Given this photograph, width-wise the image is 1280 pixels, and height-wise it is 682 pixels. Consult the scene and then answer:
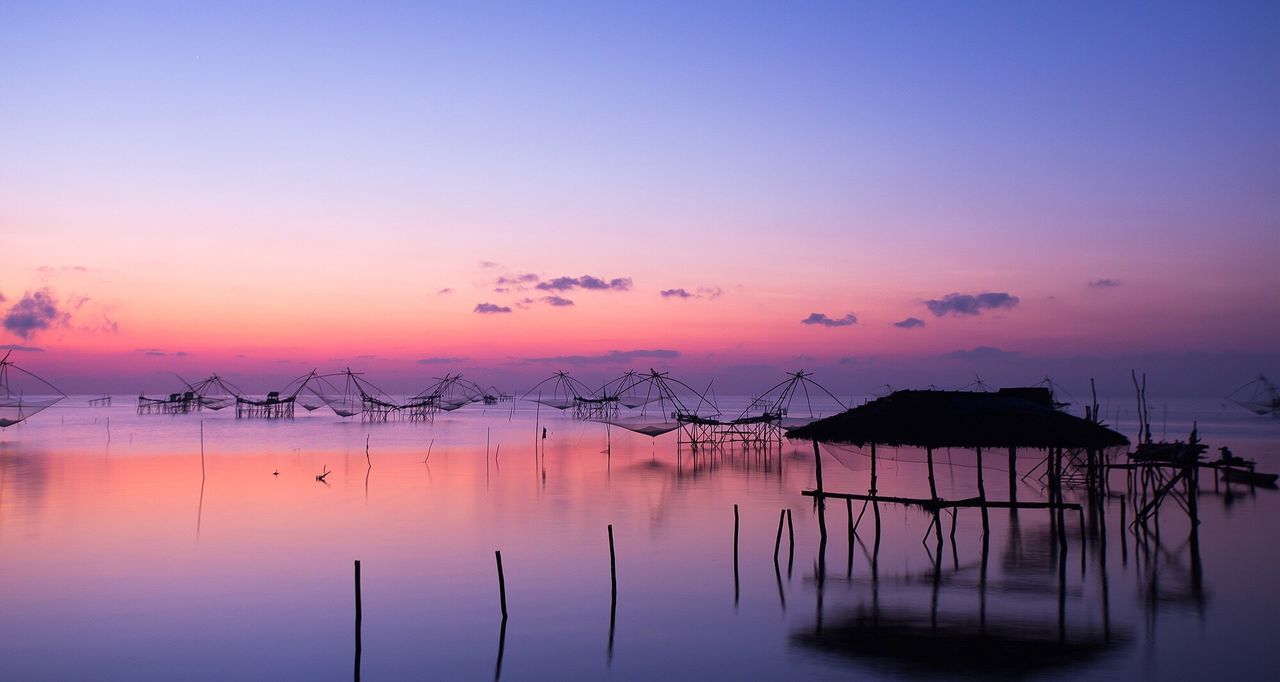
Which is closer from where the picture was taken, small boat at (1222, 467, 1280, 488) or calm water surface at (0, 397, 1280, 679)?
calm water surface at (0, 397, 1280, 679)

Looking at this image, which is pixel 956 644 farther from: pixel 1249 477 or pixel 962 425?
pixel 1249 477

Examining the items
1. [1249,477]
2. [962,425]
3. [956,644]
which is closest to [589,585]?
[956,644]

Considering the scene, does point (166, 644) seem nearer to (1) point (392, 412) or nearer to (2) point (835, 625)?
(2) point (835, 625)

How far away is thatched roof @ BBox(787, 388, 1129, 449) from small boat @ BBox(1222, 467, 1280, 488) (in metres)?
13.6

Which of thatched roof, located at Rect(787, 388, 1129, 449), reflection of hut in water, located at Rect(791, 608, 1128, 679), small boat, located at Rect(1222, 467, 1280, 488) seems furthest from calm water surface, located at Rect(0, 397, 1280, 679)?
thatched roof, located at Rect(787, 388, 1129, 449)

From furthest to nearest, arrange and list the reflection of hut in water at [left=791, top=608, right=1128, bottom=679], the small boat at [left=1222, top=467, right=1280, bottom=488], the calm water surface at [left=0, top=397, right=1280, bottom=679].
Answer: the small boat at [left=1222, top=467, right=1280, bottom=488]
the calm water surface at [left=0, top=397, right=1280, bottom=679]
the reflection of hut in water at [left=791, top=608, right=1128, bottom=679]

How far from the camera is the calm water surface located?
9836 millimetres

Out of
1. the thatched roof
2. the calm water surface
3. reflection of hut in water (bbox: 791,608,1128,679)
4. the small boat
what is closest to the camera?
reflection of hut in water (bbox: 791,608,1128,679)

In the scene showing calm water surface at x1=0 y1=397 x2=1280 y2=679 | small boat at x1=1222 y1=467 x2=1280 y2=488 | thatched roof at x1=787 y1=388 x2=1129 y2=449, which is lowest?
calm water surface at x1=0 y1=397 x2=1280 y2=679

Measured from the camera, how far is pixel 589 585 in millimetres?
13156

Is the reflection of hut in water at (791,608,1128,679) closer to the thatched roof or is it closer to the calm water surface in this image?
the calm water surface

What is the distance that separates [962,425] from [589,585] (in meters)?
5.72

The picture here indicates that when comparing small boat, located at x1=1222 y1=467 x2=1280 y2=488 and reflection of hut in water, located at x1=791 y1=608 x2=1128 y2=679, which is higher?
small boat, located at x1=1222 y1=467 x2=1280 y2=488

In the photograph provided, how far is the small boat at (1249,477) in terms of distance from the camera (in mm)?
23891
